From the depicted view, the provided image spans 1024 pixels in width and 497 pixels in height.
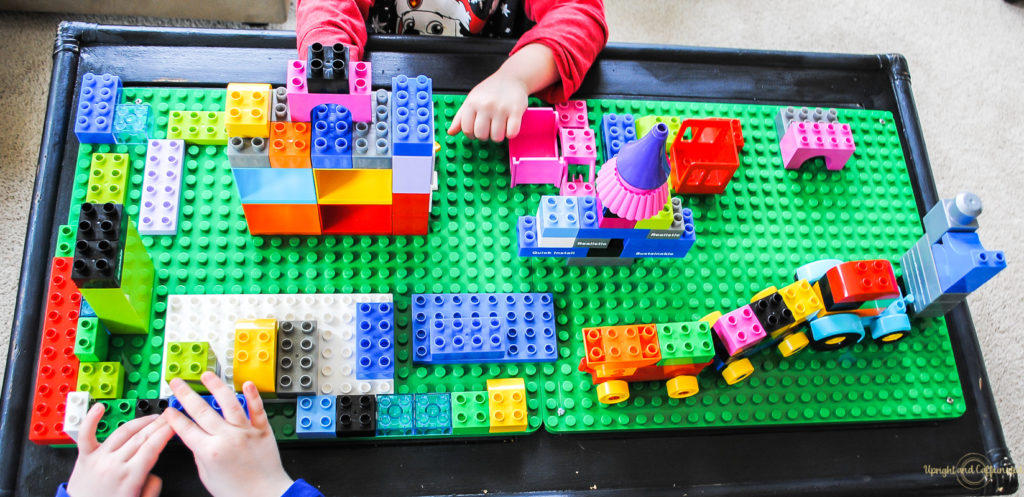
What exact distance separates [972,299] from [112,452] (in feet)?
6.71

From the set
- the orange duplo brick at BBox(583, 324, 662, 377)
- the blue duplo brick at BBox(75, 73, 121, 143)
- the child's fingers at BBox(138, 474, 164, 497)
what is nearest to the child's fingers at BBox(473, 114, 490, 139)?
the orange duplo brick at BBox(583, 324, 662, 377)

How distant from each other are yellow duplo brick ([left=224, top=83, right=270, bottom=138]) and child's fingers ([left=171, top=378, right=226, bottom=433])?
345 mm

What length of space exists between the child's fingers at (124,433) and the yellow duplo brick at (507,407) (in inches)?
17.8

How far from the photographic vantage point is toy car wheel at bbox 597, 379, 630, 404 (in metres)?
1.13

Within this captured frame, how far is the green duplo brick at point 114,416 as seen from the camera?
105 centimetres

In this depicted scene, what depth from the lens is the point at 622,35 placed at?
2.38 meters

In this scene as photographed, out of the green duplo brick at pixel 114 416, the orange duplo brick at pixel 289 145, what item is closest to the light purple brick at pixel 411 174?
the orange duplo brick at pixel 289 145

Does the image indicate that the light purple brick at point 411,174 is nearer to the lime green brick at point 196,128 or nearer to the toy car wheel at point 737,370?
the lime green brick at point 196,128

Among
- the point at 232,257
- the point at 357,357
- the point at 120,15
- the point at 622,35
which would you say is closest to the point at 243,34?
the point at 232,257

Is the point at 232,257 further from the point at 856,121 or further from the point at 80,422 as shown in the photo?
the point at 856,121

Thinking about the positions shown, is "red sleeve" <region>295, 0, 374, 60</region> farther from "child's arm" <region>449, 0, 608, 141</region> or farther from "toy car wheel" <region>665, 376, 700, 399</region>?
"toy car wheel" <region>665, 376, 700, 399</region>

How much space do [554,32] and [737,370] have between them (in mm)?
643

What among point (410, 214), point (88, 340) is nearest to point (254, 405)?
point (88, 340)

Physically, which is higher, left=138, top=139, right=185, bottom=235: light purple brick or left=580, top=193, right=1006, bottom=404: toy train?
left=138, top=139, right=185, bottom=235: light purple brick
